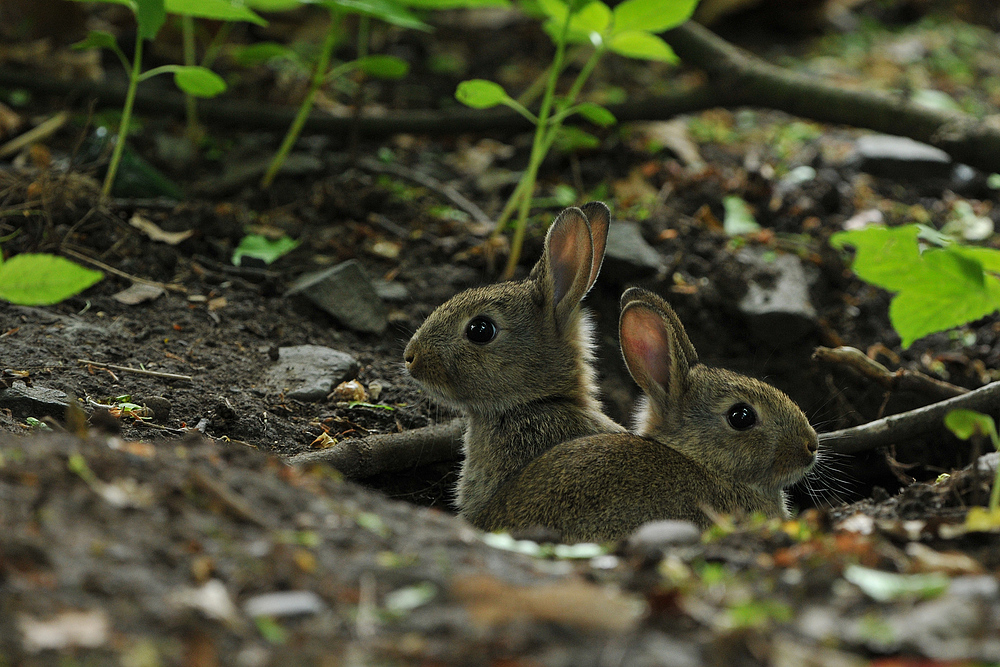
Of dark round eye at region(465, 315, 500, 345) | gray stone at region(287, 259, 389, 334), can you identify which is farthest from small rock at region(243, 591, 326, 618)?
gray stone at region(287, 259, 389, 334)

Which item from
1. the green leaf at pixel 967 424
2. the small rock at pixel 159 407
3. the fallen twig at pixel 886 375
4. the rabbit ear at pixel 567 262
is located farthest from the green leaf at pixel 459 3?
the green leaf at pixel 967 424

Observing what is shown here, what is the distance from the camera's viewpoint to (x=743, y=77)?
7.67 metres

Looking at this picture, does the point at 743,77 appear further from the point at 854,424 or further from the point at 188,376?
the point at 188,376

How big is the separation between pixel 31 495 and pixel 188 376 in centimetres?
258

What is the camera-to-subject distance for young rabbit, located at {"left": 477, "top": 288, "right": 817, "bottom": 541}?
4129 millimetres

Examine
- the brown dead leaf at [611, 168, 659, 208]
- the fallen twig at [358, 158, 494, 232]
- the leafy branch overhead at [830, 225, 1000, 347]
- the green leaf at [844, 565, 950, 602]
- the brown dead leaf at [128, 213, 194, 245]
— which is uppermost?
the leafy branch overhead at [830, 225, 1000, 347]

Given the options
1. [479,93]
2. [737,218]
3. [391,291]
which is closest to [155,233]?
[391,291]

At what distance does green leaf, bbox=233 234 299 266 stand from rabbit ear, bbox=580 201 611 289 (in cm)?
239

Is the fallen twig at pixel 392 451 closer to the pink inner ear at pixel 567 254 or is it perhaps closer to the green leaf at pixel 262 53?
the pink inner ear at pixel 567 254

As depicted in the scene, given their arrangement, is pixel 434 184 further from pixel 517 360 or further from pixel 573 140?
pixel 517 360

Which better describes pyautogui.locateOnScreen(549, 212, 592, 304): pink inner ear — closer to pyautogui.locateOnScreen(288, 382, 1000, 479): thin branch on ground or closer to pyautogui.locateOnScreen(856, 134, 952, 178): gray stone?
pyautogui.locateOnScreen(288, 382, 1000, 479): thin branch on ground

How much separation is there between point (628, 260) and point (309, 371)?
2.50 metres

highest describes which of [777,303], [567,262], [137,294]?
[567,262]

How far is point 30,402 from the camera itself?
14.2ft
